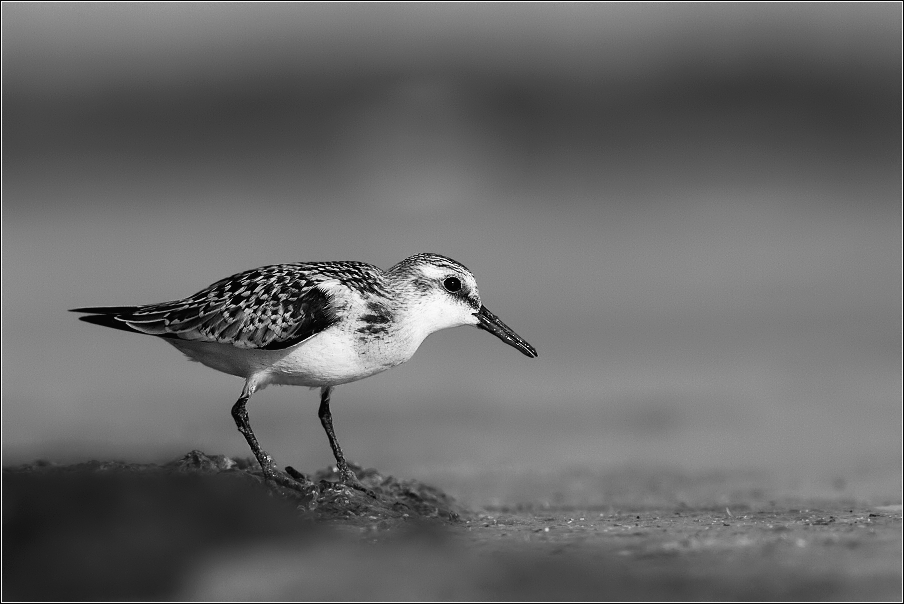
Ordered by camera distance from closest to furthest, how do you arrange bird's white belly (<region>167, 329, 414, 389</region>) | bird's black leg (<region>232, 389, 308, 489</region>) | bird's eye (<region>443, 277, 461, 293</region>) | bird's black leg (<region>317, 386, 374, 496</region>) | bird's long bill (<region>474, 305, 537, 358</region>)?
bird's black leg (<region>232, 389, 308, 489</region>)
bird's white belly (<region>167, 329, 414, 389</region>)
bird's black leg (<region>317, 386, 374, 496</region>)
bird's eye (<region>443, 277, 461, 293</region>)
bird's long bill (<region>474, 305, 537, 358</region>)

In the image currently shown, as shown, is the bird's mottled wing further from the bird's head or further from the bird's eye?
the bird's eye

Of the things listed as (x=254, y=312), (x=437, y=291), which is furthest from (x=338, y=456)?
(x=437, y=291)

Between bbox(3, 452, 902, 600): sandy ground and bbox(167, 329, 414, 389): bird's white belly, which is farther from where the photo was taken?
bbox(167, 329, 414, 389): bird's white belly

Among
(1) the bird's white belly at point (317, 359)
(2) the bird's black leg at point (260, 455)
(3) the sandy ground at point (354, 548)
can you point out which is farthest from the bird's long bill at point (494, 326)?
(2) the bird's black leg at point (260, 455)

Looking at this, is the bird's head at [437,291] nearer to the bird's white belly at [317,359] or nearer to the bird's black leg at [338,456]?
the bird's white belly at [317,359]

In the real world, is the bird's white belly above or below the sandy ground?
above

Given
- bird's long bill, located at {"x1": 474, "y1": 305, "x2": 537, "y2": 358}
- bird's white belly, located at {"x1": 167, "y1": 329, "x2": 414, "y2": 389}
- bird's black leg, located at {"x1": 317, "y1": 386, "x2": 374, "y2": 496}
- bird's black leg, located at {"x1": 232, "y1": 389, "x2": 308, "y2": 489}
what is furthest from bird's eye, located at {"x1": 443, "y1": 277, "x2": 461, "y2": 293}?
bird's black leg, located at {"x1": 232, "y1": 389, "x2": 308, "y2": 489}

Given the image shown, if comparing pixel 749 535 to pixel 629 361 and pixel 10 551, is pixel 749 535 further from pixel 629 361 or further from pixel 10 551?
pixel 629 361
